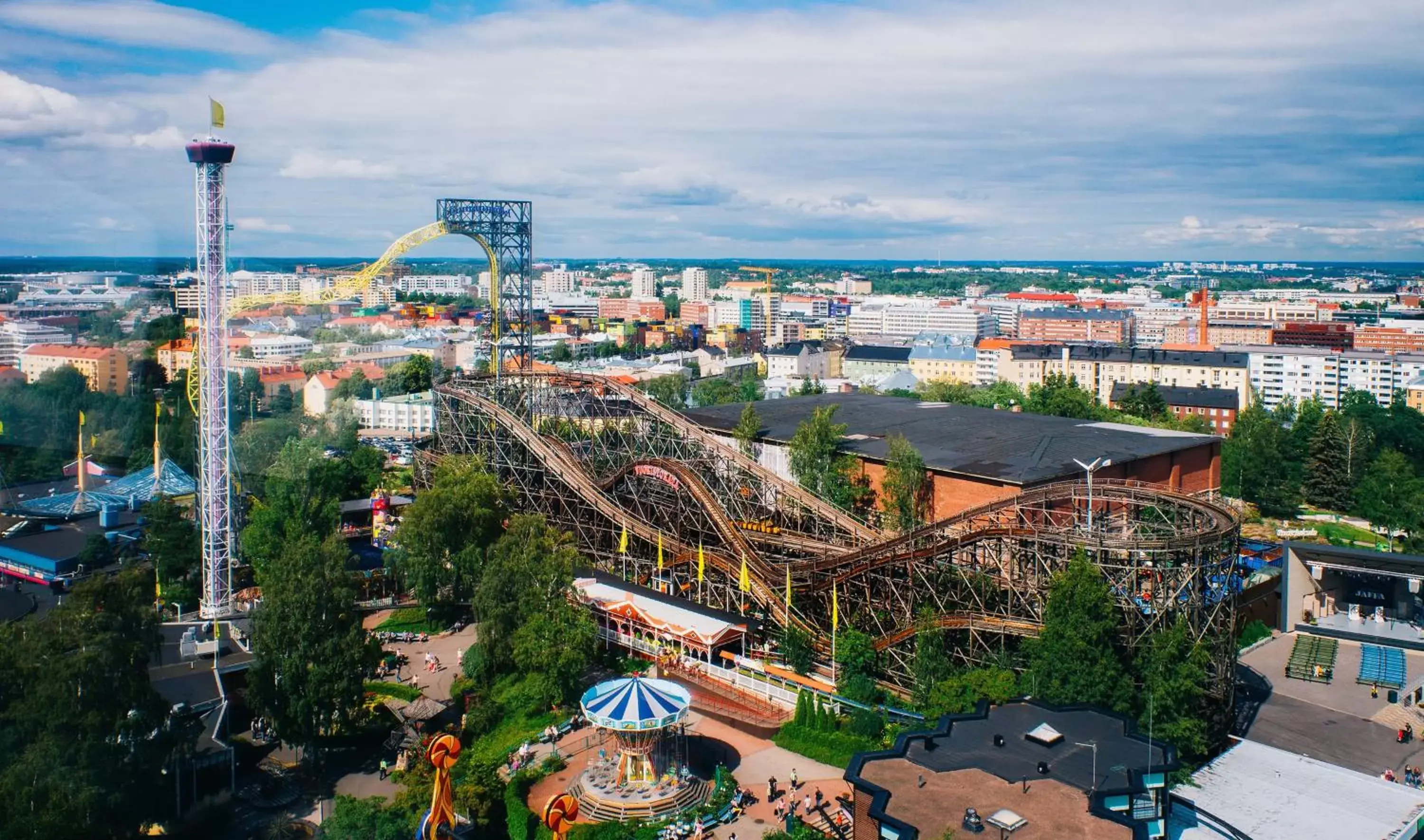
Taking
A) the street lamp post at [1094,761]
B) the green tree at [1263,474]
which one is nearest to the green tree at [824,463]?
the street lamp post at [1094,761]

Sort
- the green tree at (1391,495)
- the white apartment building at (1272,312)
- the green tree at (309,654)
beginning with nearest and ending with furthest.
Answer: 1. the green tree at (309,654)
2. the green tree at (1391,495)
3. the white apartment building at (1272,312)

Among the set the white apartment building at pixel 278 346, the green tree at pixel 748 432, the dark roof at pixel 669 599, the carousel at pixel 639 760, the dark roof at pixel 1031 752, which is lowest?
the carousel at pixel 639 760

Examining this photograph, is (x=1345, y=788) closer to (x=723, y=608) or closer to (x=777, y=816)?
(x=777, y=816)

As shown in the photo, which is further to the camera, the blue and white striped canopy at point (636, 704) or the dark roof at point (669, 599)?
the dark roof at point (669, 599)

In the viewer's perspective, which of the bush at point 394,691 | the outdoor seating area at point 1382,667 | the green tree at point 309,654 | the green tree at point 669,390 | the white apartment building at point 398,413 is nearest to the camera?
the green tree at point 309,654

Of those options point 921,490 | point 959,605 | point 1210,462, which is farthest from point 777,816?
point 1210,462

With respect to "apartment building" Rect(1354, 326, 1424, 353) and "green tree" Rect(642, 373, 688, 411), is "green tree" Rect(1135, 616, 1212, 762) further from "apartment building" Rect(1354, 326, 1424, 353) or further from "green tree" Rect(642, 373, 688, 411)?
"apartment building" Rect(1354, 326, 1424, 353)

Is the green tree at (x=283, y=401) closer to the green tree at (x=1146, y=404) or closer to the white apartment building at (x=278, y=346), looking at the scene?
the white apartment building at (x=278, y=346)

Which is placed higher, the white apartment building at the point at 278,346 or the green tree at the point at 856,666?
the white apartment building at the point at 278,346
